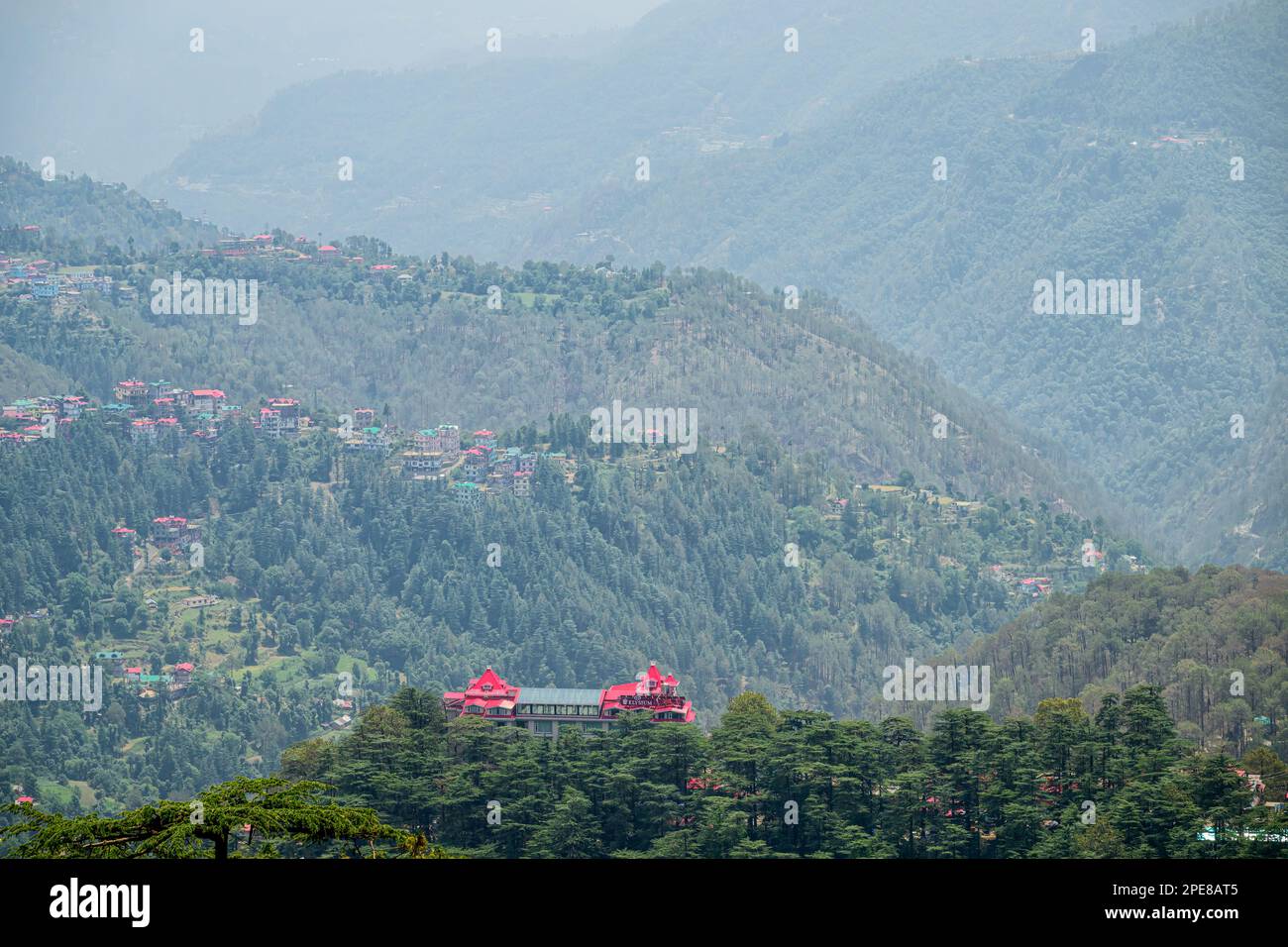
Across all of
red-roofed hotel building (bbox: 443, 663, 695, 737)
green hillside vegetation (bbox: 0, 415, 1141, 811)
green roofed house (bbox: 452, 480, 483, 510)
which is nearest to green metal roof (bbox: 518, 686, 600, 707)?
red-roofed hotel building (bbox: 443, 663, 695, 737)

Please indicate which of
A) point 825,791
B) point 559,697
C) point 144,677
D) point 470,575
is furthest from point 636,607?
point 825,791

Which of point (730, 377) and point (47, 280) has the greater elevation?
point (47, 280)

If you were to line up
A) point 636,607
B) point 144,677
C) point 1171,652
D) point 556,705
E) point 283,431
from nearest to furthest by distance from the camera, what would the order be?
1. point 556,705
2. point 1171,652
3. point 144,677
4. point 636,607
5. point 283,431

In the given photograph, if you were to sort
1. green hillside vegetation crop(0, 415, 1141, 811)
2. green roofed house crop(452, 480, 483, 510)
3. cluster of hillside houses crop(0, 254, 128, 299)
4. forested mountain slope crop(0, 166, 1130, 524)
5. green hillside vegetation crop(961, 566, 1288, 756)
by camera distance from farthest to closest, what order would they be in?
cluster of hillside houses crop(0, 254, 128, 299) → forested mountain slope crop(0, 166, 1130, 524) → green roofed house crop(452, 480, 483, 510) → green hillside vegetation crop(0, 415, 1141, 811) → green hillside vegetation crop(961, 566, 1288, 756)

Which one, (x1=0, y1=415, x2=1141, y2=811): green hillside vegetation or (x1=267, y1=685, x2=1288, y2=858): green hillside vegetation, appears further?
(x1=0, y1=415, x2=1141, y2=811): green hillside vegetation

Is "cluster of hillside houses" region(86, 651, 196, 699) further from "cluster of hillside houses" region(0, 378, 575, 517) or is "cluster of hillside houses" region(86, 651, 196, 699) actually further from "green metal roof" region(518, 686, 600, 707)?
"green metal roof" region(518, 686, 600, 707)

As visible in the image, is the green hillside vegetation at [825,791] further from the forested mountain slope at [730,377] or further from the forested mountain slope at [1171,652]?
the forested mountain slope at [730,377]

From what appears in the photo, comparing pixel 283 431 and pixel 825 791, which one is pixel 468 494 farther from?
pixel 825 791

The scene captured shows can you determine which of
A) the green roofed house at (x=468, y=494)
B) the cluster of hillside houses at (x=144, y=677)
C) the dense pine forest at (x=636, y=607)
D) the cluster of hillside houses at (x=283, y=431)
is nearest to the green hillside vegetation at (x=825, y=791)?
the dense pine forest at (x=636, y=607)

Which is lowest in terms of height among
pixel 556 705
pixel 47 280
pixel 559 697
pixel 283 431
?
pixel 556 705
